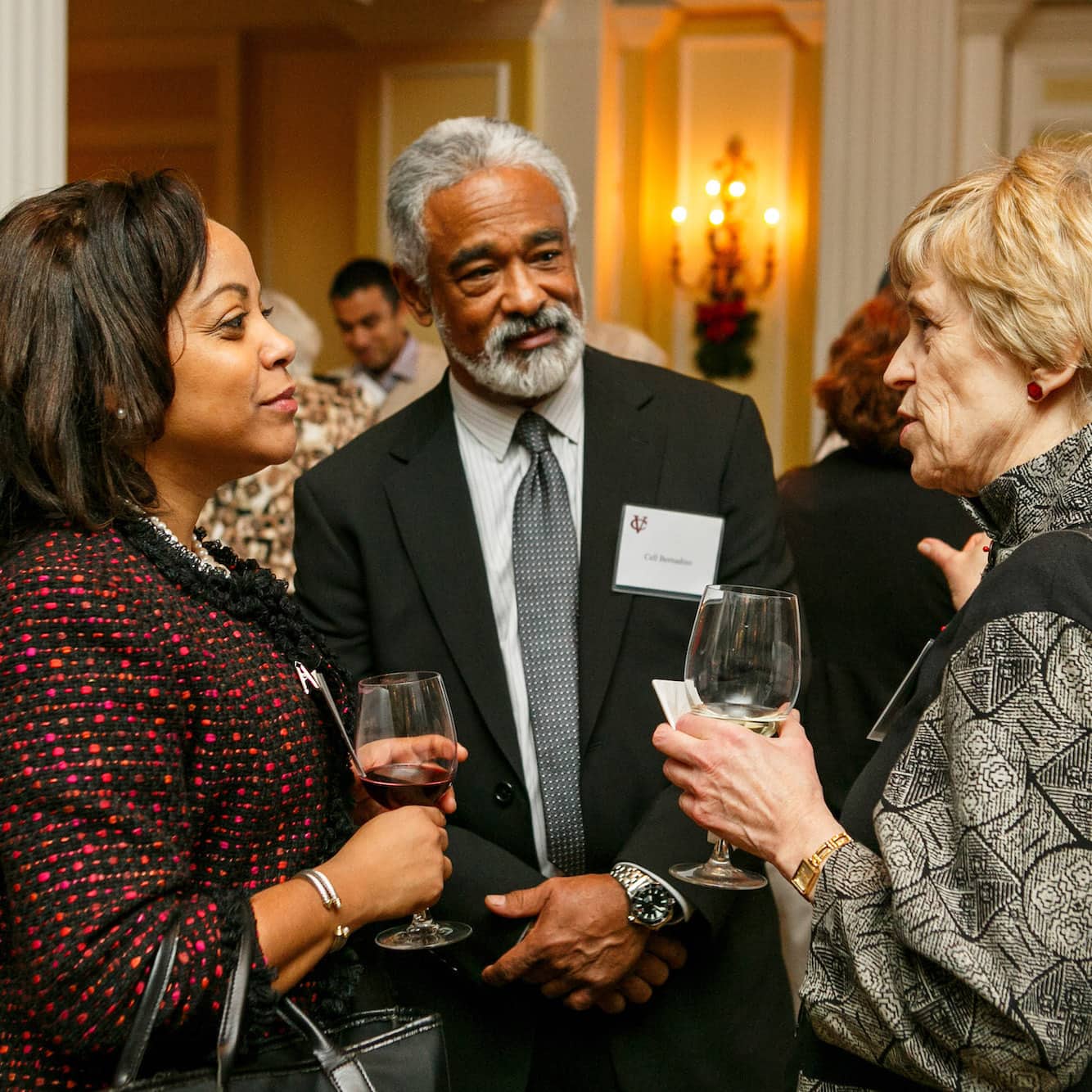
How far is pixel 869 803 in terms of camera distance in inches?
57.0

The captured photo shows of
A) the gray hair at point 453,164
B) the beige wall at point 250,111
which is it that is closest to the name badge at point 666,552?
the gray hair at point 453,164

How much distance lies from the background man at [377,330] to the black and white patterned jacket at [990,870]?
490cm

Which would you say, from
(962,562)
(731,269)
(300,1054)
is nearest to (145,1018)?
(300,1054)

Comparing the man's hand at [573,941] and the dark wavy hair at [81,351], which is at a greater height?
the dark wavy hair at [81,351]

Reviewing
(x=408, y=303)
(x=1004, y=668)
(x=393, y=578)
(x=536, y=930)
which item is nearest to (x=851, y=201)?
(x=408, y=303)

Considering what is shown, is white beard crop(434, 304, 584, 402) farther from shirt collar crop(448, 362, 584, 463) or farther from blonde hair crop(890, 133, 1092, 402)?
blonde hair crop(890, 133, 1092, 402)

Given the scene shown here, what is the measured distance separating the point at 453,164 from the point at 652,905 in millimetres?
1278

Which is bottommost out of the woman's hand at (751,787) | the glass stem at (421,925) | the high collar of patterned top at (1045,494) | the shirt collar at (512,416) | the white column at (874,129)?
the glass stem at (421,925)

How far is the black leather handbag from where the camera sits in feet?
4.12

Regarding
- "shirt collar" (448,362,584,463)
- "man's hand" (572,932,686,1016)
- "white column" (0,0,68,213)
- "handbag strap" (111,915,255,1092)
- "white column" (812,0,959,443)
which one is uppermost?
"white column" (812,0,959,443)

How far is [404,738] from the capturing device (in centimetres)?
157

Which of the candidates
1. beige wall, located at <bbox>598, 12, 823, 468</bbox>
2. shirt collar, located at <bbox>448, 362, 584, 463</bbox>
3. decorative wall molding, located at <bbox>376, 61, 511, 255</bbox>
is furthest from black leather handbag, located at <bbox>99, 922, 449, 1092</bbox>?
beige wall, located at <bbox>598, 12, 823, 468</bbox>

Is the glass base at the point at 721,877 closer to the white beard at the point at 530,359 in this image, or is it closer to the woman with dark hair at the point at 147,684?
the woman with dark hair at the point at 147,684

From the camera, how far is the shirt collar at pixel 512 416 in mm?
2307
